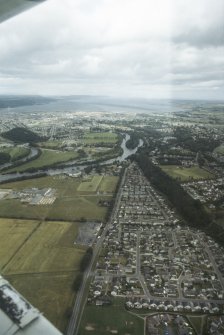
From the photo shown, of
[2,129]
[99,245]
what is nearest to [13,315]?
[99,245]

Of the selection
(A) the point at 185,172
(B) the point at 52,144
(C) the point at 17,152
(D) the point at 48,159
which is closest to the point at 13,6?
(A) the point at 185,172

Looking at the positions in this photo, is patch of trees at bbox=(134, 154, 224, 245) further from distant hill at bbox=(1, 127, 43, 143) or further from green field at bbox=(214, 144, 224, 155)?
distant hill at bbox=(1, 127, 43, 143)

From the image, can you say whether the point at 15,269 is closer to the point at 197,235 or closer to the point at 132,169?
the point at 197,235

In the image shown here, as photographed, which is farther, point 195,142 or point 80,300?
point 195,142

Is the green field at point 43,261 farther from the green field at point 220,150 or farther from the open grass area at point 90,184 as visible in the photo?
the green field at point 220,150

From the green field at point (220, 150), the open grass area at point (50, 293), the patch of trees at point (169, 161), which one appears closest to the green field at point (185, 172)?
the patch of trees at point (169, 161)

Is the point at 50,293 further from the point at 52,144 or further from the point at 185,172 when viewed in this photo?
the point at 52,144
